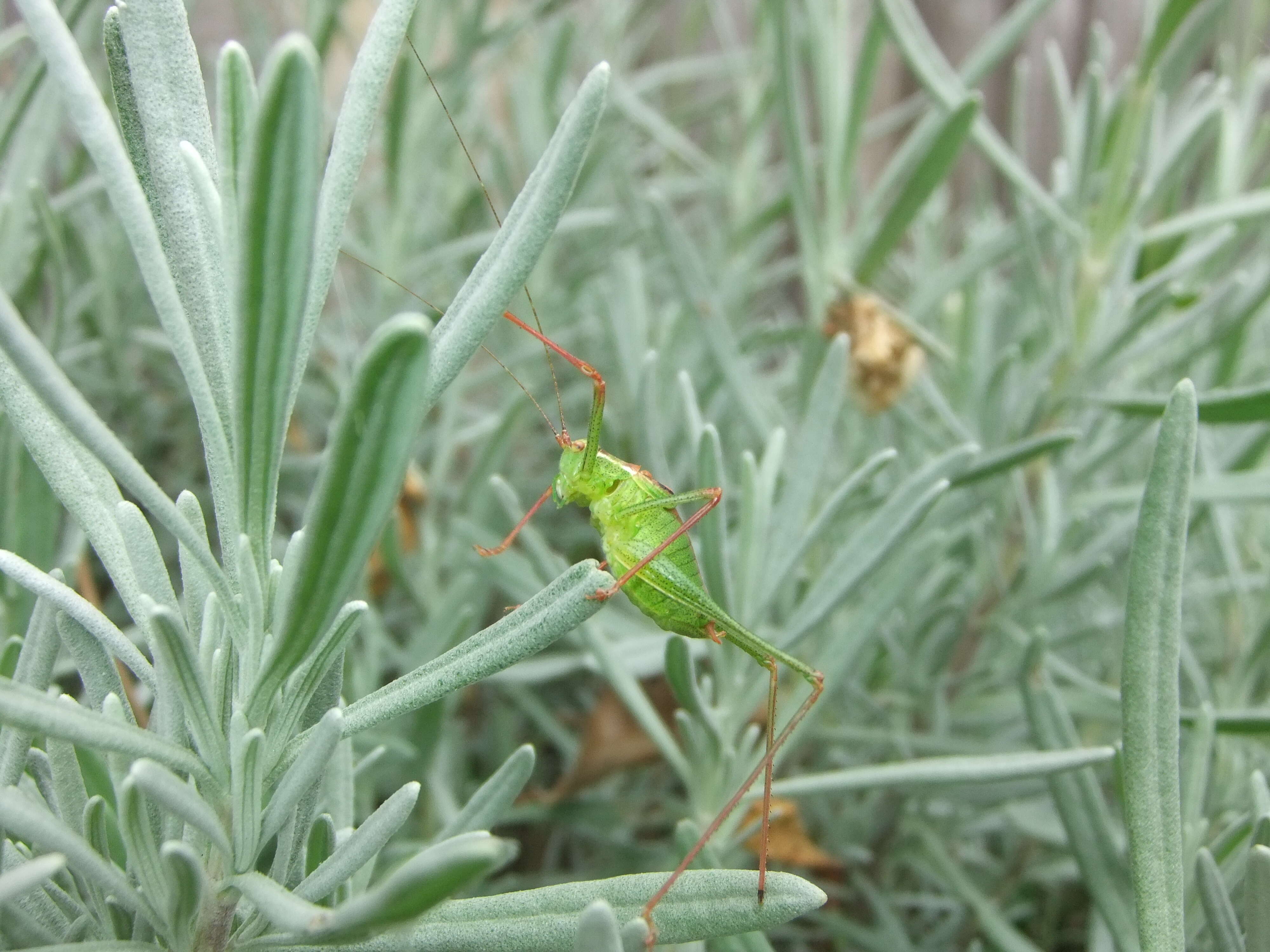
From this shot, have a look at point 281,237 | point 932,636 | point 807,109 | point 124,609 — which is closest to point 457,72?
point 124,609

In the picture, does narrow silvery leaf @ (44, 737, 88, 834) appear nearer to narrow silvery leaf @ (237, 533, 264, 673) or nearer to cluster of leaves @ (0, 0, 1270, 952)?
cluster of leaves @ (0, 0, 1270, 952)

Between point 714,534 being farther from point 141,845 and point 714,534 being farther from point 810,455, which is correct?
point 141,845

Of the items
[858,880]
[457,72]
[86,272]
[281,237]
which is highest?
[457,72]

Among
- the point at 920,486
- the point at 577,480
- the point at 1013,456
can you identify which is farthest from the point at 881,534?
the point at 577,480

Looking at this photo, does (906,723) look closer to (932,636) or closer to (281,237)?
(932,636)

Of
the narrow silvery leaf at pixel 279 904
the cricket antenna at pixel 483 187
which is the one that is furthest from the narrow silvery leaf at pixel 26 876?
the cricket antenna at pixel 483 187

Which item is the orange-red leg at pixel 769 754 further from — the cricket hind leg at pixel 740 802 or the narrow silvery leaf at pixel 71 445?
the narrow silvery leaf at pixel 71 445

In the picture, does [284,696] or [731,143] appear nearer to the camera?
[284,696]

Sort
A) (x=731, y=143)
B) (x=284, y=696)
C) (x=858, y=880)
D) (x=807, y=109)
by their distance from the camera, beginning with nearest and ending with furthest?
1. (x=284, y=696)
2. (x=858, y=880)
3. (x=731, y=143)
4. (x=807, y=109)

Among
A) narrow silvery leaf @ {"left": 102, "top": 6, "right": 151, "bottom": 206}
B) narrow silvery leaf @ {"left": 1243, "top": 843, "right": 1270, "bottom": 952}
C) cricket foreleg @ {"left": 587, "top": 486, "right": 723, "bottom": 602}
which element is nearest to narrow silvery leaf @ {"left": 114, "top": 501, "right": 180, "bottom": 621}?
narrow silvery leaf @ {"left": 102, "top": 6, "right": 151, "bottom": 206}
